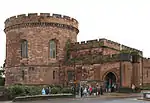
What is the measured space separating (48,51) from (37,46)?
170 centimetres

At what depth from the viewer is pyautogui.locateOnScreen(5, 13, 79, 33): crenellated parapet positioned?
44.2 metres

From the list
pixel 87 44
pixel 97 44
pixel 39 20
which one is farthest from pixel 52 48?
pixel 97 44

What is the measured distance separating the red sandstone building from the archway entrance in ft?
0.44

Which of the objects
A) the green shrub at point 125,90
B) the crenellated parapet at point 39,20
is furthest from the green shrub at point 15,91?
the crenellated parapet at point 39,20

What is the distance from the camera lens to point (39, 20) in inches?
1738

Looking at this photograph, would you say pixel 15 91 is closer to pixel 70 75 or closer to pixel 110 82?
pixel 70 75

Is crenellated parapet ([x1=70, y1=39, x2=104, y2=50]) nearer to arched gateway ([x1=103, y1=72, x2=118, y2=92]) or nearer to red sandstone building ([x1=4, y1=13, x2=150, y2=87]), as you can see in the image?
red sandstone building ([x1=4, y1=13, x2=150, y2=87])

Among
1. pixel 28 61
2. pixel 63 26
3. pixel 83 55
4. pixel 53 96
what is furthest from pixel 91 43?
pixel 53 96

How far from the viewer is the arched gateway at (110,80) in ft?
131

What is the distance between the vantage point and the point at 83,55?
144 ft

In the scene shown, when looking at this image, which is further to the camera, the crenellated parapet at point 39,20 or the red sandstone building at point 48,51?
the crenellated parapet at point 39,20

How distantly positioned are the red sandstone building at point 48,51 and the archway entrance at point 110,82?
135 millimetres

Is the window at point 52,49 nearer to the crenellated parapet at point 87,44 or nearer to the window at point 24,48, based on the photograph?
the crenellated parapet at point 87,44

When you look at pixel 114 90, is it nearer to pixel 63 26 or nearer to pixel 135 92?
pixel 135 92
